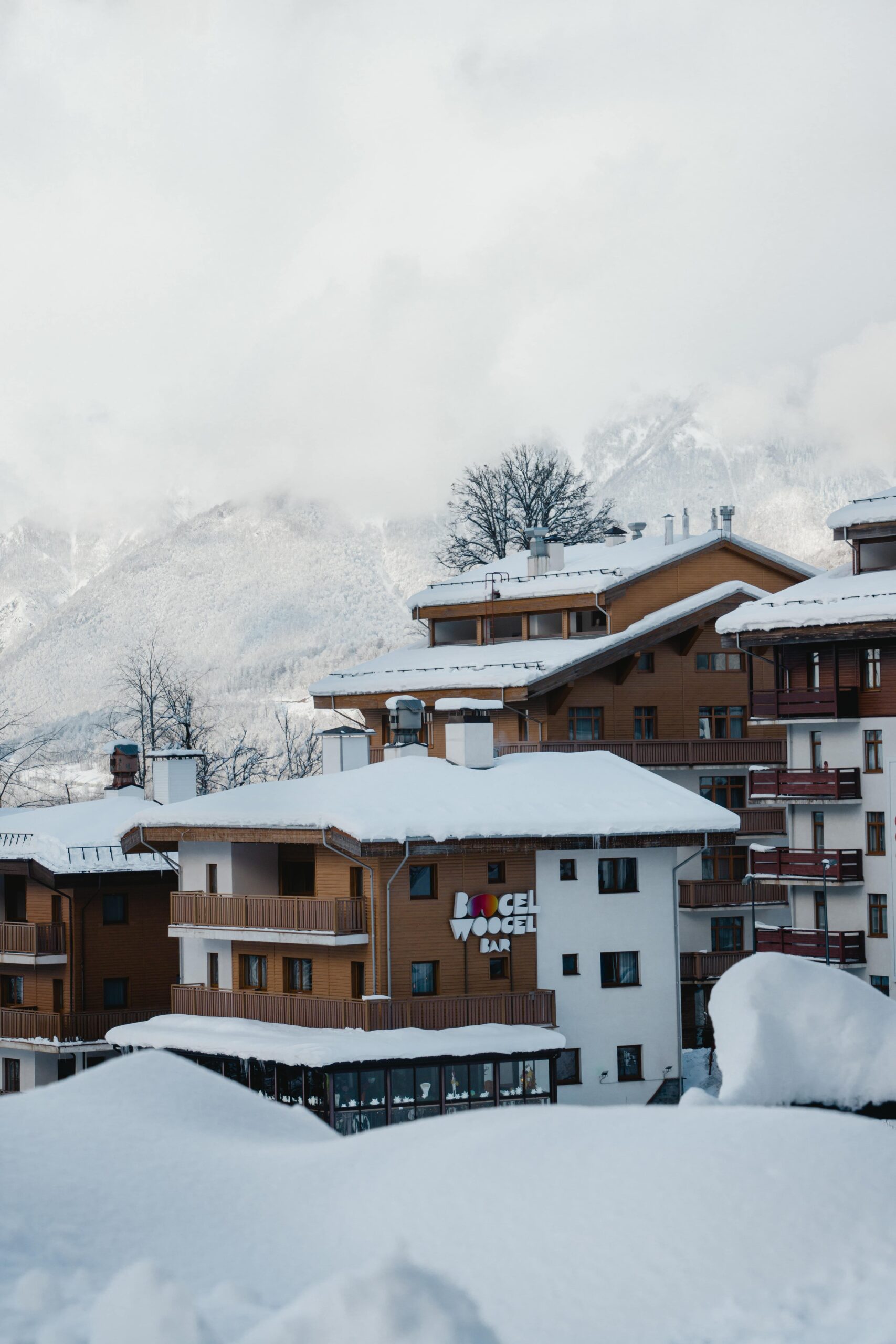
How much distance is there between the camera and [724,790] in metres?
52.2

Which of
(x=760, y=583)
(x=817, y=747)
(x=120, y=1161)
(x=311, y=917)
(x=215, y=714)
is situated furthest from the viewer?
(x=215, y=714)

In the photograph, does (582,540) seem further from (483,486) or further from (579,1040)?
(579,1040)

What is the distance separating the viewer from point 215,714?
163250mm

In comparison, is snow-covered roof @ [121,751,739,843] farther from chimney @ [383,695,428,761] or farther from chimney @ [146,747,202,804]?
chimney @ [146,747,202,804]

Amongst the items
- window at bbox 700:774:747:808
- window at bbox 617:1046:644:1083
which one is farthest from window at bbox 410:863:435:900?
window at bbox 700:774:747:808

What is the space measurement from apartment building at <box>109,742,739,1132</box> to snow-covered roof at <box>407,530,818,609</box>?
1399 centimetres

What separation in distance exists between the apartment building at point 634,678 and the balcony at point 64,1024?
9134 millimetres

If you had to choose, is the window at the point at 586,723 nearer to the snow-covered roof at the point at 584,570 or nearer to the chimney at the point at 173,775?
the snow-covered roof at the point at 584,570

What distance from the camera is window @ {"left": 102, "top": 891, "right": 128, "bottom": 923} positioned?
153 ft

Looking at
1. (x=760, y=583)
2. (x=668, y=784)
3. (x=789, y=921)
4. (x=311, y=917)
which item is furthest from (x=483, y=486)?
(x=311, y=917)

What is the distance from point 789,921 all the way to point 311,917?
17.7 metres

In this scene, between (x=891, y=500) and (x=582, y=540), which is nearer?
(x=891, y=500)

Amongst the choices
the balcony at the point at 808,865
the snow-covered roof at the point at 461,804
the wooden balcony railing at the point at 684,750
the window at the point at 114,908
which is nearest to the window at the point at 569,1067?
the snow-covered roof at the point at 461,804

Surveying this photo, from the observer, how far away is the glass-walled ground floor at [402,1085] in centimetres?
3500
